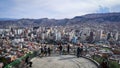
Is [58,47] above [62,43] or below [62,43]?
above

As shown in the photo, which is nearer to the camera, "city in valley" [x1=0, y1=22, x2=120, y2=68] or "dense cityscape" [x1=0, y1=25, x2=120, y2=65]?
"city in valley" [x1=0, y1=22, x2=120, y2=68]

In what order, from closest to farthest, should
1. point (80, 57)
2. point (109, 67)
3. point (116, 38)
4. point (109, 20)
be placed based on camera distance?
point (109, 67)
point (80, 57)
point (116, 38)
point (109, 20)

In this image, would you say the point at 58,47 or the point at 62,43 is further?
the point at 62,43

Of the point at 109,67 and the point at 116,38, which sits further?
the point at 116,38

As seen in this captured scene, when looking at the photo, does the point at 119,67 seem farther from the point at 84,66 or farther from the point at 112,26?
the point at 112,26

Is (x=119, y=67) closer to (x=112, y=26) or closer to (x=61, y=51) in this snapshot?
(x=61, y=51)

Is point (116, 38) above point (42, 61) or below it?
below

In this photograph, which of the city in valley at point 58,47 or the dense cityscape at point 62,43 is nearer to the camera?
the city in valley at point 58,47

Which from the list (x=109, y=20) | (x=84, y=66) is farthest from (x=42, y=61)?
(x=109, y=20)

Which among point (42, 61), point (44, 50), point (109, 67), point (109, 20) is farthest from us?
point (109, 20)
